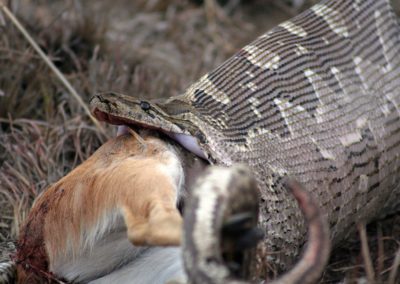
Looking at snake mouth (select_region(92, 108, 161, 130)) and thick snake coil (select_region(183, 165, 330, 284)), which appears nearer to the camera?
thick snake coil (select_region(183, 165, 330, 284))

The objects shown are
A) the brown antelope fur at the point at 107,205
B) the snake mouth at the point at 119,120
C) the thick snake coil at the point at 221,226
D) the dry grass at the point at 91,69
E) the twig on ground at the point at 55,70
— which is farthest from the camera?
the twig on ground at the point at 55,70

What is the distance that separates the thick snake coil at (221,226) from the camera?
1.98 m

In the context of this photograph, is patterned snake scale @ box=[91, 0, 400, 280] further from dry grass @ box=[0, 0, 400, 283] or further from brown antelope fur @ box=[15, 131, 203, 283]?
dry grass @ box=[0, 0, 400, 283]

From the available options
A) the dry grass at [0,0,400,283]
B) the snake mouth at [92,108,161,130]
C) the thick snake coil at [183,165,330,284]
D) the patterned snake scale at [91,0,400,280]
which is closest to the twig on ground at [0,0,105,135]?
the dry grass at [0,0,400,283]

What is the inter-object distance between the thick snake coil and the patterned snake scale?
27.7 inches

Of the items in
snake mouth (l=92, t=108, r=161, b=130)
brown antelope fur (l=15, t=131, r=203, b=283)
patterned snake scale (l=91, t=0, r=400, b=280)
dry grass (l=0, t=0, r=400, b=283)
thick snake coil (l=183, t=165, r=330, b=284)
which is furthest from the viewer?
dry grass (l=0, t=0, r=400, b=283)

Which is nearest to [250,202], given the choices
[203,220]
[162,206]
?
[203,220]

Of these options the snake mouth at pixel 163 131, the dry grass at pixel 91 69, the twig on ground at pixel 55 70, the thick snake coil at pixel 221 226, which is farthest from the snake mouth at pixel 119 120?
the twig on ground at pixel 55 70

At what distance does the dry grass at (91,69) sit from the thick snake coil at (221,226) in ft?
2.82

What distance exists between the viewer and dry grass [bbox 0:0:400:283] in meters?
3.88

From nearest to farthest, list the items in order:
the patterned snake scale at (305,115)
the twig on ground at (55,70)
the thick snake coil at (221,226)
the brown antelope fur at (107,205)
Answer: the thick snake coil at (221,226) < the brown antelope fur at (107,205) < the patterned snake scale at (305,115) < the twig on ground at (55,70)

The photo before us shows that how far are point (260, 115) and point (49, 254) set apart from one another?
1.01 m

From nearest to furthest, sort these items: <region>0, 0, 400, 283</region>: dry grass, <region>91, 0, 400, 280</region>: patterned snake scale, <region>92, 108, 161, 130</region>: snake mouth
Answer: <region>92, 108, 161, 130</region>: snake mouth
<region>91, 0, 400, 280</region>: patterned snake scale
<region>0, 0, 400, 283</region>: dry grass

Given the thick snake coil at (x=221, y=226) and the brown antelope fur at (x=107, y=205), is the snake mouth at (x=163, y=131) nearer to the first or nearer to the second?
the brown antelope fur at (x=107, y=205)
